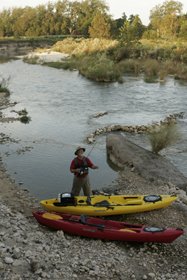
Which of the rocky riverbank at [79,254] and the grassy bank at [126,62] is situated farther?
the grassy bank at [126,62]

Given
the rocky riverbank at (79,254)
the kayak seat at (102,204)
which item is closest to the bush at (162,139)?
the rocky riverbank at (79,254)

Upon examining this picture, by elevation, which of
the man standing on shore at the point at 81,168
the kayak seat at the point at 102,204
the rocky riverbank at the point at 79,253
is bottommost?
the rocky riverbank at the point at 79,253

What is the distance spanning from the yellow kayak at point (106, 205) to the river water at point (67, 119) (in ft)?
5.93

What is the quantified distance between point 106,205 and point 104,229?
105 cm

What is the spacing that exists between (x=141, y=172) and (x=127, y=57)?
3282 cm

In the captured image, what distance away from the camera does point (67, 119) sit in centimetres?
1983

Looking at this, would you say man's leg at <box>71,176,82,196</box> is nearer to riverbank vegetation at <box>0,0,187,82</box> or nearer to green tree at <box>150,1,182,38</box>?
riverbank vegetation at <box>0,0,187,82</box>

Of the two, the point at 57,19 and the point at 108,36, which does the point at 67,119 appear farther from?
the point at 57,19

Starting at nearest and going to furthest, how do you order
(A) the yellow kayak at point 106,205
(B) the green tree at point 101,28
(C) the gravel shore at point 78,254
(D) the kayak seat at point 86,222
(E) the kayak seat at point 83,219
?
(C) the gravel shore at point 78,254 < (D) the kayak seat at point 86,222 < (E) the kayak seat at point 83,219 < (A) the yellow kayak at point 106,205 < (B) the green tree at point 101,28

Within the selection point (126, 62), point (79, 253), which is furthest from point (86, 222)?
point (126, 62)

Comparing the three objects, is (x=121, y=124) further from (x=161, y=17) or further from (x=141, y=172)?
(x=161, y=17)

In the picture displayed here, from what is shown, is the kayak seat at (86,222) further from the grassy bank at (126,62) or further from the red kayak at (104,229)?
the grassy bank at (126,62)

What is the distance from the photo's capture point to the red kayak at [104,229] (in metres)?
7.80

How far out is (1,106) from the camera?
21.9 meters
